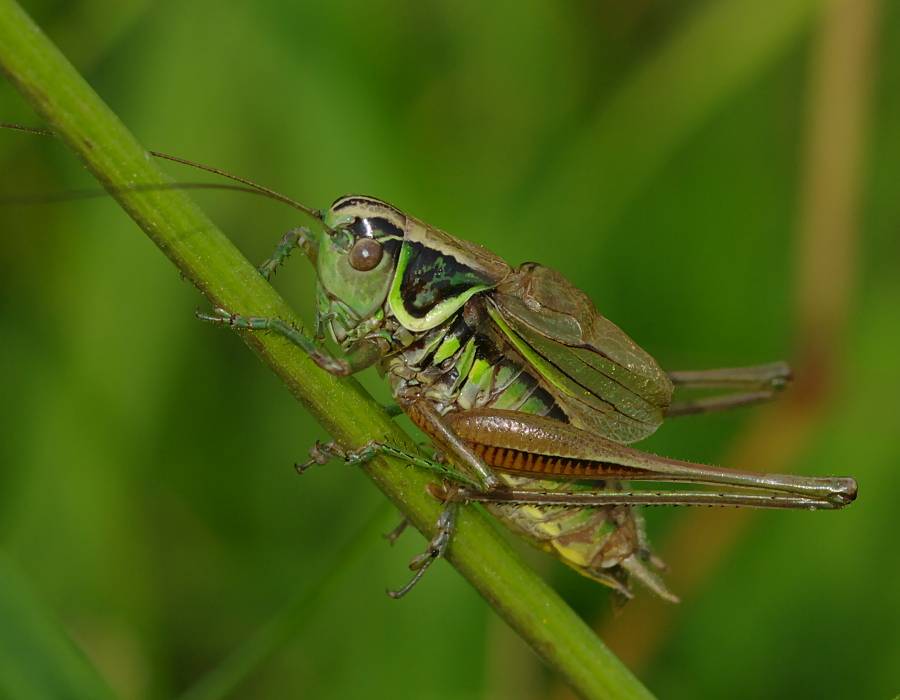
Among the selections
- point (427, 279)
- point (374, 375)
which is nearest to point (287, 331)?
point (427, 279)

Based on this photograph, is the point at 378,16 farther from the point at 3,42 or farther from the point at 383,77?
the point at 3,42

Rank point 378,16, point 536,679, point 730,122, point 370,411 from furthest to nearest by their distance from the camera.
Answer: point 730,122
point 378,16
point 536,679
point 370,411

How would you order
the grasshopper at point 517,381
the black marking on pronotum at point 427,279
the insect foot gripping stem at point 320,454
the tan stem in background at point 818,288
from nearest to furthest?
the insect foot gripping stem at point 320,454 → the grasshopper at point 517,381 → the black marking on pronotum at point 427,279 → the tan stem in background at point 818,288

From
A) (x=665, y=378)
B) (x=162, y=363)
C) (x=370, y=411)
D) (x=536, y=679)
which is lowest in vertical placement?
(x=536, y=679)

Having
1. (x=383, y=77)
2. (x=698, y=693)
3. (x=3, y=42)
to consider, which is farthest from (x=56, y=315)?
(x=698, y=693)

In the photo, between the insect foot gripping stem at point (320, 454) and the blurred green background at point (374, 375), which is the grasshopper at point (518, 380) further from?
the blurred green background at point (374, 375)

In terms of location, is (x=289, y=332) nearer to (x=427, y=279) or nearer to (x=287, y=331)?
(x=287, y=331)

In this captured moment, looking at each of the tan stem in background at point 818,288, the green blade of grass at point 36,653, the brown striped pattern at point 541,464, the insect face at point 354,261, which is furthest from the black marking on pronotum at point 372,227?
the tan stem in background at point 818,288

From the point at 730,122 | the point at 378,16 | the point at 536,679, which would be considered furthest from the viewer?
the point at 730,122
